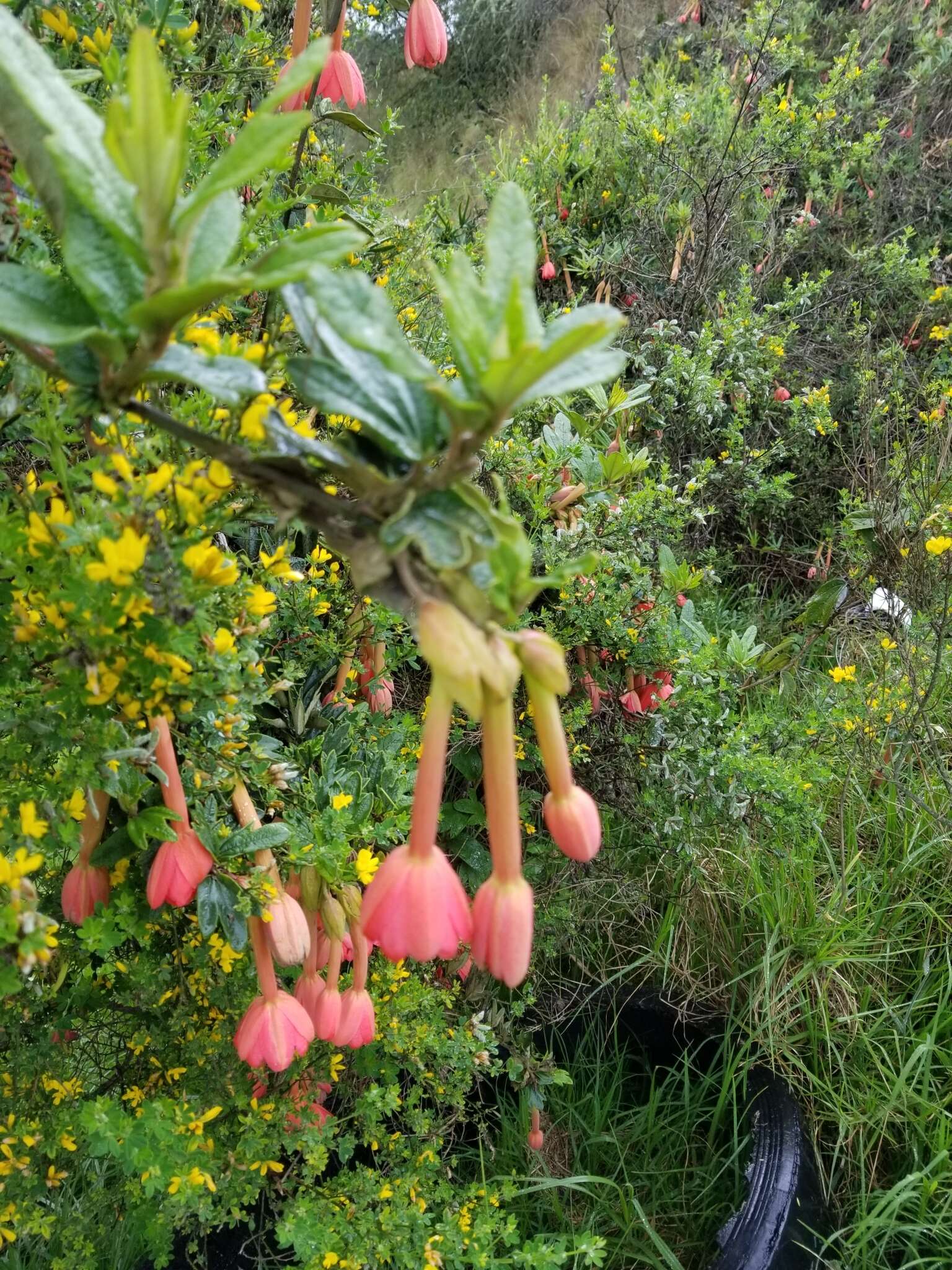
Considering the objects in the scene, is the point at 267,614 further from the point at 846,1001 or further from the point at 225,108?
the point at 846,1001

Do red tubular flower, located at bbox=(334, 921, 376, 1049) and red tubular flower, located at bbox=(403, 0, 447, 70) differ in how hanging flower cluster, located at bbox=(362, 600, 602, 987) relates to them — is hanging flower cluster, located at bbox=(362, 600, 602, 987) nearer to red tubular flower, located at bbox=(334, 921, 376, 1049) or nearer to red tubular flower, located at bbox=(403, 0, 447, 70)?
red tubular flower, located at bbox=(334, 921, 376, 1049)

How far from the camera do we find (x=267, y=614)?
2.41 feet

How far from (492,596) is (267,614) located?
453mm

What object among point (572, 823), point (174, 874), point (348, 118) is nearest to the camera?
point (572, 823)

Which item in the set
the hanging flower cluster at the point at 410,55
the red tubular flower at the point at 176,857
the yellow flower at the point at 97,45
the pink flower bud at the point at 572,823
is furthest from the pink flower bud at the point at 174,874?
the hanging flower cluster at the point at 410,55

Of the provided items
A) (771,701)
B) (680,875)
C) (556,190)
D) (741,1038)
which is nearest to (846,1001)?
(741,1038)

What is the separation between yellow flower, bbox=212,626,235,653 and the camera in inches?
20.4

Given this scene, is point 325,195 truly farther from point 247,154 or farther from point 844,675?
point 844,675

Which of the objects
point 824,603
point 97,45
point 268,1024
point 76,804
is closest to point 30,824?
point 76,804

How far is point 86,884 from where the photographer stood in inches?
Result: 26.4

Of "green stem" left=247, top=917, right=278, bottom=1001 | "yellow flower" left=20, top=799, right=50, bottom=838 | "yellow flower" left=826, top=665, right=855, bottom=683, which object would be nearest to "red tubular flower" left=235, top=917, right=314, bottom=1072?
"green stem" left=247, top=917, right=278, bottom=1001

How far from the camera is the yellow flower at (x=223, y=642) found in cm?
52

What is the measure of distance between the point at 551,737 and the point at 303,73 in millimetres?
261

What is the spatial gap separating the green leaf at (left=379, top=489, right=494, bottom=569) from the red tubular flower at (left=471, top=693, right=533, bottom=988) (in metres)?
0.09
